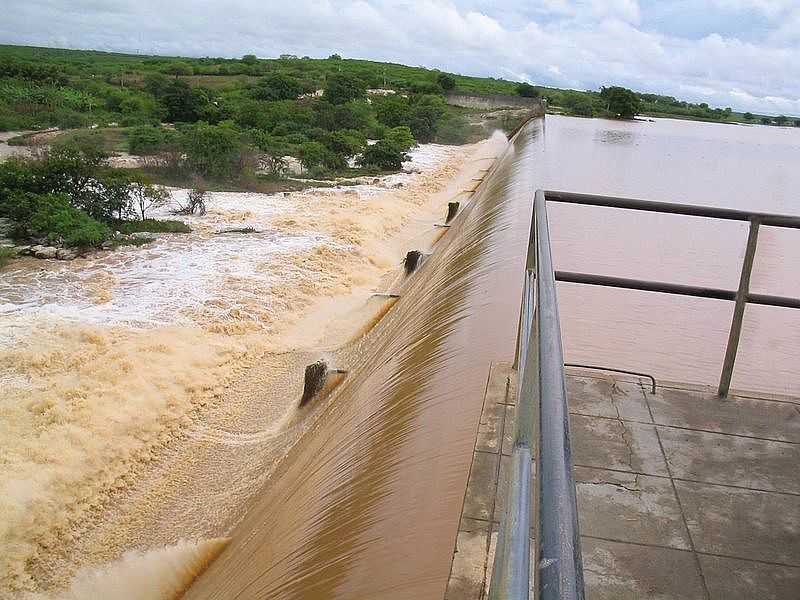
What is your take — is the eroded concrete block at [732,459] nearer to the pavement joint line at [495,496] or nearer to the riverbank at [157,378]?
the pavement joint line at [495,496]

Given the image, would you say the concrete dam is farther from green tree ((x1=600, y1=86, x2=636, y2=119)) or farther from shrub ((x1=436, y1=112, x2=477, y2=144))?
green tree ((x1=600, y1=86, x2=636, y2=119))

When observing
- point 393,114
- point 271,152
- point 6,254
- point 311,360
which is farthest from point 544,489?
point 393,114

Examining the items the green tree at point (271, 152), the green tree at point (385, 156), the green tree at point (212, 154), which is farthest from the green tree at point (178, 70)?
the green tree at point (212, 154)

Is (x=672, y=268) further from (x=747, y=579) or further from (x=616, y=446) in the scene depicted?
(x=747, y=579)

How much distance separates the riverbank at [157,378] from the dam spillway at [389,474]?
97 cm

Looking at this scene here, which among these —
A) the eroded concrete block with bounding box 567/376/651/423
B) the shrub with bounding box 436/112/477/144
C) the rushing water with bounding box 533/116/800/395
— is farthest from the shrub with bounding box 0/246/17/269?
the shrub with bounding box 436/112/477/144

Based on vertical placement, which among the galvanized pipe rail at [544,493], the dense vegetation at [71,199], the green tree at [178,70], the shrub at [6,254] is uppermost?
the green tree at [178,70]

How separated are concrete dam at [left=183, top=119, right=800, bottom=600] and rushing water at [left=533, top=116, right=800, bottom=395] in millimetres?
2949

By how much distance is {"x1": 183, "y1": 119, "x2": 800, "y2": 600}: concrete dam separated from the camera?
37.7 inches

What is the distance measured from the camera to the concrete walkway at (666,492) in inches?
79.6

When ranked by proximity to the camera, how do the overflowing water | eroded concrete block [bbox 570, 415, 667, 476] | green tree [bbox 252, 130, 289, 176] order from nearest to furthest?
eroded concrete block [bbox 570, 415, 667, 476]
the overflowing water
green tree [bbox 252, 130, 289, 176]

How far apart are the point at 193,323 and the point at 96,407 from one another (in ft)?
7.22

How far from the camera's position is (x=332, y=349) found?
8.42 m

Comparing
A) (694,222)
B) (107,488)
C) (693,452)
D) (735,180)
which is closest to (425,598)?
(693,452)
